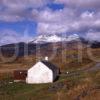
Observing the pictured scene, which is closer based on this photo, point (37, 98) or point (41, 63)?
point (37, 98)

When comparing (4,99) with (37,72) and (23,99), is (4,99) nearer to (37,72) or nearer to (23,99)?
(23,99)

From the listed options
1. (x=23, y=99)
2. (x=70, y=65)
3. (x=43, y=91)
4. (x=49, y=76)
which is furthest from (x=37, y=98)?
(x=70, y=65)

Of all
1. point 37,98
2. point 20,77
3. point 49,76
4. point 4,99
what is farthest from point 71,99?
point 20,77

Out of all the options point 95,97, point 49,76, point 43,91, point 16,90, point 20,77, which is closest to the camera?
point 95,97

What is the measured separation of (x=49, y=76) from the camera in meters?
71.3

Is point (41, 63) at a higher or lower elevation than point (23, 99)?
higher

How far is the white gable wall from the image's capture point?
71.6 meters

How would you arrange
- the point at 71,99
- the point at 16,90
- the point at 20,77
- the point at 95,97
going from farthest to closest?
the point at 20,77 → the point at 16,90 → the point at 71,99 → the point at 95,97

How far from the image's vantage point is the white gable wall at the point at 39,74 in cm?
7162

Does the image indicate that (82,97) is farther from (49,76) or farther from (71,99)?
(49,76)

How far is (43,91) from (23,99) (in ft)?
24.9

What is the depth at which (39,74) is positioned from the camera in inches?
2844

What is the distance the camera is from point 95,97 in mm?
34531

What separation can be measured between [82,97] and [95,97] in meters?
1.42
